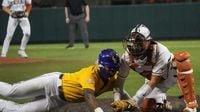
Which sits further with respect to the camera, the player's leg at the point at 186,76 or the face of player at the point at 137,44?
the face of player at the point at 137,44

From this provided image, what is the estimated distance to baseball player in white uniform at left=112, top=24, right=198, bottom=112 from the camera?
18.6ft

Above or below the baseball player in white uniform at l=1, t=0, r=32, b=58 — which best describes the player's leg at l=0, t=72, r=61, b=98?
above

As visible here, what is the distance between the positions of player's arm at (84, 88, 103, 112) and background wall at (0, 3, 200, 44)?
16283 millimetres

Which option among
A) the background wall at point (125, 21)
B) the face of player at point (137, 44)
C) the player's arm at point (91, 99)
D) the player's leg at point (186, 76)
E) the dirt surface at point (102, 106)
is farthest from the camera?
the background wall at point (125, 21)

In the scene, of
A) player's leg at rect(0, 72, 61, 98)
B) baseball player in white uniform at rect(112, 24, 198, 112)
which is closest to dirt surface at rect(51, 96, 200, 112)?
baseball player in white uniform at rect(112, 24, 198, 112)

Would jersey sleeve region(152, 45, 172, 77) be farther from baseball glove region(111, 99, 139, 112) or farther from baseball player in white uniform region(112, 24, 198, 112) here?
baseball glove region(111, 99, 139, 112)

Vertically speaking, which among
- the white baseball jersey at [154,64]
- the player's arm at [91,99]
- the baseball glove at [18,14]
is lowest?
the baseball glove at [18,14]

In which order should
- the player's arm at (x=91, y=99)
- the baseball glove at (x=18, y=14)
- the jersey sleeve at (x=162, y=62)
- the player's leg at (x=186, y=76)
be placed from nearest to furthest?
the player's arm at (x=91, y=99) < the player's leg at (x=186, y=76) < the jersey sleeve at (x=162, y=62) < the baseball glove at (x=18, y=14)

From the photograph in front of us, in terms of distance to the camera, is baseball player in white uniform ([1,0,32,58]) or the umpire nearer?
baseball player in white uniform ([1,0,32,58])

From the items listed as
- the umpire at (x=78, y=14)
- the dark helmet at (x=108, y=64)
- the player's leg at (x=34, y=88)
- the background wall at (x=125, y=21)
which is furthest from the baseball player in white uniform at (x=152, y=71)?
the background wall at (x=125, y=21)

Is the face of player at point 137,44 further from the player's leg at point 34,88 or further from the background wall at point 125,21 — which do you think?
the background wall at point 125,21

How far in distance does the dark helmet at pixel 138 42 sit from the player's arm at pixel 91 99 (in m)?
0.67

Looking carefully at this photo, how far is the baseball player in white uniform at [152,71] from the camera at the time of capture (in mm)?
5672

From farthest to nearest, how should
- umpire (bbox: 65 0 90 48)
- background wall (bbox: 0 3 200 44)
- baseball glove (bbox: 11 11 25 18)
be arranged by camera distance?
1. background wall (bbox: 0 3 200 44)
2. umpire (bbox: 65 0 90 48)
3. baseball glove (bbox: 11 11 25 18)
